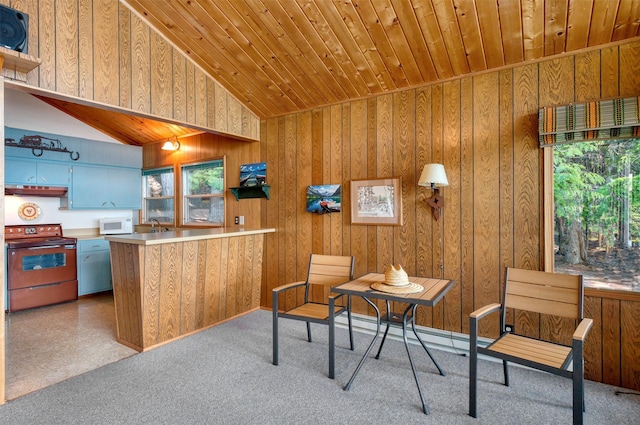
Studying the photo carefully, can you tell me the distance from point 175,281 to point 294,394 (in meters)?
1.62

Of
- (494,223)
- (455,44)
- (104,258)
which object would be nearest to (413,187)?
(494,223)

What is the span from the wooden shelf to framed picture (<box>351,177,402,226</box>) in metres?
2.65

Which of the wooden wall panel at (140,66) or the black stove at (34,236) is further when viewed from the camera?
the black stove at (34,236)

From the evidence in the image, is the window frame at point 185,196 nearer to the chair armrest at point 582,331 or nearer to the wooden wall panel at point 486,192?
the wooden wall panel at point 486,192

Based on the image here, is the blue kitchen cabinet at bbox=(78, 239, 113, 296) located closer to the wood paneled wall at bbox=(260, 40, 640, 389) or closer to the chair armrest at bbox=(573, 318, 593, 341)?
the wood paneled wall at bbox=(260, 40, 640, 389)

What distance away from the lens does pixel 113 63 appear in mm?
2752

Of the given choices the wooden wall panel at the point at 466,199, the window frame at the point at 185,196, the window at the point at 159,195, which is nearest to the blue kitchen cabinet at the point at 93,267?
the window at the point at 159,195

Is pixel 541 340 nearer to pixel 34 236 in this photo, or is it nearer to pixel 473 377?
pixel 473 377

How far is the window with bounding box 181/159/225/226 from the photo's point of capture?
15.4ft

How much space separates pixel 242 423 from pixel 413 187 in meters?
2.32

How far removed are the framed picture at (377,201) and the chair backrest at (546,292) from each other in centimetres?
112

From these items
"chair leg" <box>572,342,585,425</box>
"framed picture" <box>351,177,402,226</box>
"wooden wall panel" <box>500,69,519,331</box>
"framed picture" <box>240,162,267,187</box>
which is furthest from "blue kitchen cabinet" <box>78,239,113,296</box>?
"chair leg" <box>572,342,585,425</box>

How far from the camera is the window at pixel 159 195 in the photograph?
5363 mm

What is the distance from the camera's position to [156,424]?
1.92m
